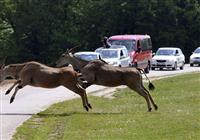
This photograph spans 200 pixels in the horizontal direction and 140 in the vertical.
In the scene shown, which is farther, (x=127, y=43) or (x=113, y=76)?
(x=127, y=43)

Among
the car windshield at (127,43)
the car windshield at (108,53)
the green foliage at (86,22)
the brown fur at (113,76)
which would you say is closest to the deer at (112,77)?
the brown fur at (113,76)

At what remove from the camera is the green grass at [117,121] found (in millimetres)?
14984

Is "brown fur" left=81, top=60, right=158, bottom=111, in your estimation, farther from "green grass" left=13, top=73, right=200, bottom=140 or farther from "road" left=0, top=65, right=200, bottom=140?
"road" left=0, top=65, right=200, bottom=140

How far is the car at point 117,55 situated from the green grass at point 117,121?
12892mm

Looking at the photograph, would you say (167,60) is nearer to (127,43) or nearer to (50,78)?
(127,43)

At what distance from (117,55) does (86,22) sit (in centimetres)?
3303

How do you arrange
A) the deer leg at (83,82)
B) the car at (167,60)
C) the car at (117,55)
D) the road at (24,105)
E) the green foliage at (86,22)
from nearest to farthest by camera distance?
the road at (24,105)
the deer leg at (83,82)
the car at (117,55)
the car at (167,60)
the green foliage at (86,22)

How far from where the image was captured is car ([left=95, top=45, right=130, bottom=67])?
129ft

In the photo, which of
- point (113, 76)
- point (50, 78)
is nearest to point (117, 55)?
point (113, 76)

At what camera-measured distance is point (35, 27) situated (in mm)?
70688

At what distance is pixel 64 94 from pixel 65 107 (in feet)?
18.0

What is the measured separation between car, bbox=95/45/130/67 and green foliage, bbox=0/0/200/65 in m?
29.0

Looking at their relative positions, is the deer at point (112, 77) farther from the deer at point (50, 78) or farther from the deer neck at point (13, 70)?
the deer neck at point (13, 70)

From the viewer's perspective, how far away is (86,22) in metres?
72.2
